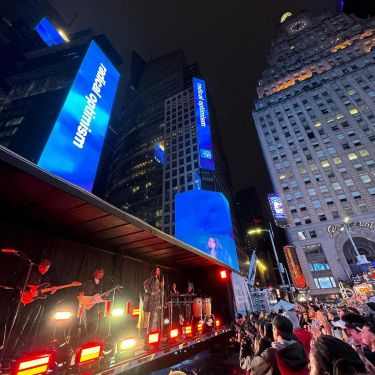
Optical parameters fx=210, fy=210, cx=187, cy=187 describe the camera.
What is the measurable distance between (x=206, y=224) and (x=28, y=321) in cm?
2781

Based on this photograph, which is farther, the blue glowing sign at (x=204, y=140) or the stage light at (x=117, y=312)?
the blue glowing sign at (x=204, y=140)

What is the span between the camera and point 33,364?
3762 millimetres

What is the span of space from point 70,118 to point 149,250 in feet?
37.6

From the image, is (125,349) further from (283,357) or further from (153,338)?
(283,357)

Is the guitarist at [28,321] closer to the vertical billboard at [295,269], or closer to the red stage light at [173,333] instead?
the red stage light at [173,333]

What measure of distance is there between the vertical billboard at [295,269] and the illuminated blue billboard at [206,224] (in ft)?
44.3

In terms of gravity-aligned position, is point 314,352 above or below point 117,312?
below

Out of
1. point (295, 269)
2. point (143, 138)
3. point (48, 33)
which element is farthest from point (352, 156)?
point (48, 33)

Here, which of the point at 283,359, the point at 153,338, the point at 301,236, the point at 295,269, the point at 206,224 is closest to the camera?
the point at 283,359

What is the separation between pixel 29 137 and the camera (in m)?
36.8

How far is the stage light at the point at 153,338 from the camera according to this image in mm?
6430

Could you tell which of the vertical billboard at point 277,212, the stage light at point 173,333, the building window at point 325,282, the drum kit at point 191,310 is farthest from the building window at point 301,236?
the stage light at point 173,333

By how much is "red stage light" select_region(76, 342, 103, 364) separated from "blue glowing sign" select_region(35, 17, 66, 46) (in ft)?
206

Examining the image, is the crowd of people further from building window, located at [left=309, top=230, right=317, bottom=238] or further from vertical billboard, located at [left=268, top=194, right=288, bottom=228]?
building window, located at [left=309, top=230, right=317, bottom=238]
